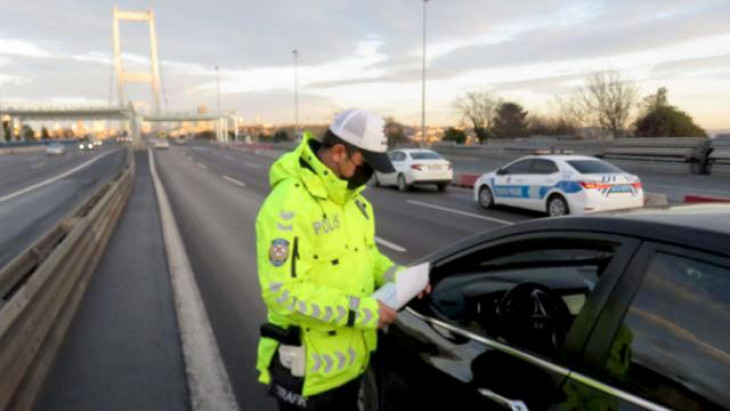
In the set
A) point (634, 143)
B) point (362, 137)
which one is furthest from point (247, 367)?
point (634, 143)

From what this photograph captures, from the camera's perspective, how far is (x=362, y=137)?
2.21m

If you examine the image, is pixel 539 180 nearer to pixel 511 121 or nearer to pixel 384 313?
pixel 384 313

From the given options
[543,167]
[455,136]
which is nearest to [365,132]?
[543,167]

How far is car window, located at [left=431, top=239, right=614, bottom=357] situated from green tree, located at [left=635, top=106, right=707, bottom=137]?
4352 cm

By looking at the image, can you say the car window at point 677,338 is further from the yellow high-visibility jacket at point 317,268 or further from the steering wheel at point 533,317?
the yellow high-visibility jacket at point 317,268

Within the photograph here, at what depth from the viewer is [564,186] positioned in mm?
11469

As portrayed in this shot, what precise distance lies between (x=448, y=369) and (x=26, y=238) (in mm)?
10864

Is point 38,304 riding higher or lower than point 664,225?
lower

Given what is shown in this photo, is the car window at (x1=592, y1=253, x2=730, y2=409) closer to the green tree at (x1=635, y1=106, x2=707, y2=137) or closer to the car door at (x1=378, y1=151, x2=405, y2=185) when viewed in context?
the car door at (x1=378, y1=151, x2=405, y2=185)

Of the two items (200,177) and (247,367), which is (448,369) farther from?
(200,177)

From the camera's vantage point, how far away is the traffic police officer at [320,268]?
2.12 meters

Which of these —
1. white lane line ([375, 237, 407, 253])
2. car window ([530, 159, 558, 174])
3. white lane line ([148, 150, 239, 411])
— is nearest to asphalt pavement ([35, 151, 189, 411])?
white lane line ([148, 150, 239, 411])

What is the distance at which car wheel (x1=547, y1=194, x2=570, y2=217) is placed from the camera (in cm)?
1152

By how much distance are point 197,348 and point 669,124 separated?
44354 millimetres
